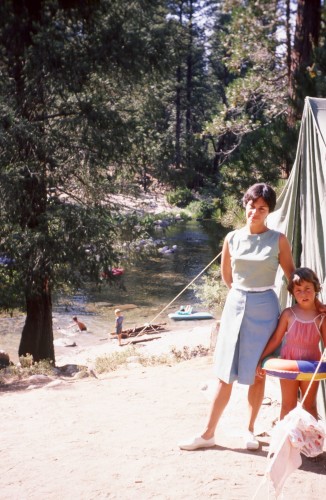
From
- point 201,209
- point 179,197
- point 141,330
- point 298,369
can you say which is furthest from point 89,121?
point 179,197

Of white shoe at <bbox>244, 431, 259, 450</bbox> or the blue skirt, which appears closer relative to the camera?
the blue skirt

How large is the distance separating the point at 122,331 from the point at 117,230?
14.2 ft

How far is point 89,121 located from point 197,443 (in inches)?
270

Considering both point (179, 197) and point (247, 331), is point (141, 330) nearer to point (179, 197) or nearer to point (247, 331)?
point (247, 331)

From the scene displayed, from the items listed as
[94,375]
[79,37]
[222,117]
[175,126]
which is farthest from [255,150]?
[175,126]

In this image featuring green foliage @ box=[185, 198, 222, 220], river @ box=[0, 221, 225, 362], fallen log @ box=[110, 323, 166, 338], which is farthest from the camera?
green foliage @ box=[185, 198, 222, 220]

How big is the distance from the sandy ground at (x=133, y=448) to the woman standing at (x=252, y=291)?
22.7 inches

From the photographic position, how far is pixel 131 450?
4.22 meters

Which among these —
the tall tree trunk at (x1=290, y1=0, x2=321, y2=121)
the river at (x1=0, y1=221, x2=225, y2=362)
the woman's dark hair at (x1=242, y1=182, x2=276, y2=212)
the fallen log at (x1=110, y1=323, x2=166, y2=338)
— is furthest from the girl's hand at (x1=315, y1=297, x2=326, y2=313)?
the fallen log at (x1=110, y1=323, x2=166, y2=338)

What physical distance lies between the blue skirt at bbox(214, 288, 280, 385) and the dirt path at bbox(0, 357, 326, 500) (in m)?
0.62

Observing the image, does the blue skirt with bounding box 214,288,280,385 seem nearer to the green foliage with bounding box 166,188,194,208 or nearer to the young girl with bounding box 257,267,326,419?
the young girl with bounding box 257,267,326,419

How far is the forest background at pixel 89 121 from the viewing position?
937 cm

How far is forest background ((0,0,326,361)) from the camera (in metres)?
9.37

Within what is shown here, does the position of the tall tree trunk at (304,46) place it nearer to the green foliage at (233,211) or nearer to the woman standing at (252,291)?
the green foliage at (233,211)
